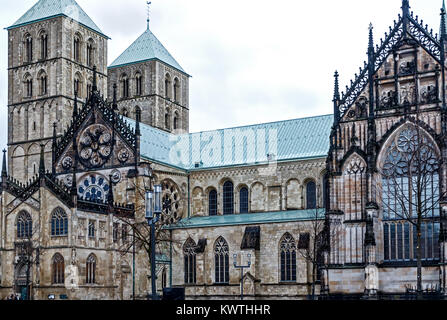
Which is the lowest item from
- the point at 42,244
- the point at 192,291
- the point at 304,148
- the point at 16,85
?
the point at 192,291

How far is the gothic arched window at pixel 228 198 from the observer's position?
221ft

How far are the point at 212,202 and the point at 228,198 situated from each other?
1914 mm

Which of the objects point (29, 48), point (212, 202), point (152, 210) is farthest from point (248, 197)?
point (152, 210)

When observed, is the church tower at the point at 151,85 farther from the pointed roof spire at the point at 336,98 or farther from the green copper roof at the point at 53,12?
the pointed roof spire at the point at 336,98

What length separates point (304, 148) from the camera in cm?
6438

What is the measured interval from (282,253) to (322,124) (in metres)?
13.3

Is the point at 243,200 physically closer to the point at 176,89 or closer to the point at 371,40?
the point at 371,40

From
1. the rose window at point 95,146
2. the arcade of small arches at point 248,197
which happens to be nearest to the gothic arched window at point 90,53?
the rose window at point 95,146

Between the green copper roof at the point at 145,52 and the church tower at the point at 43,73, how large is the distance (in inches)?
319

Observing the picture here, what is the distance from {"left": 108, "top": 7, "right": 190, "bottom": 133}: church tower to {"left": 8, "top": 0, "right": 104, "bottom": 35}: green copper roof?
8.53 m

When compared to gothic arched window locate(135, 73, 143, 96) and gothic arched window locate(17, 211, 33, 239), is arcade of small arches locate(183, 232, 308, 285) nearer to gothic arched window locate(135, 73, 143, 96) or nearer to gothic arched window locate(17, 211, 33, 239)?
gothic arched window locate(17, 211, 33, 239)

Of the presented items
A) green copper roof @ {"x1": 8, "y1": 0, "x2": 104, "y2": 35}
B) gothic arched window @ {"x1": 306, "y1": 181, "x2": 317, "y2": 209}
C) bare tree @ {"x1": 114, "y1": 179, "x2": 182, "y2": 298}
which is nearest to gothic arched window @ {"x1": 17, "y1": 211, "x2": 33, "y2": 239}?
bare tree @ {"x1": 114, "y1": 179, "x2": 182, "y2": 298}
